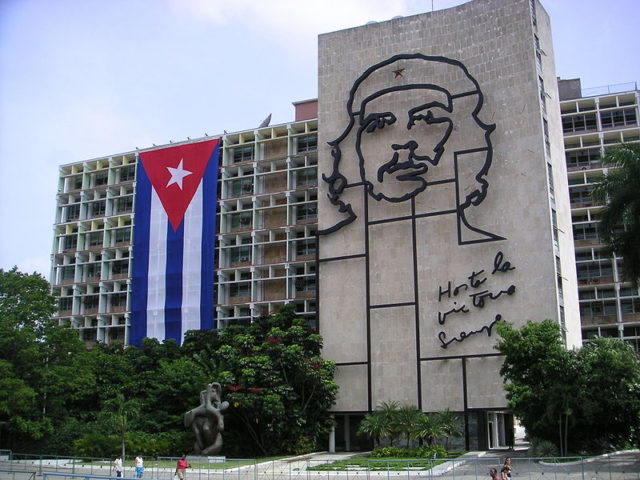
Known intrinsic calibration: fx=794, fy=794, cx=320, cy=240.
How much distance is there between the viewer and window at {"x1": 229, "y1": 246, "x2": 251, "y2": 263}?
8012cm

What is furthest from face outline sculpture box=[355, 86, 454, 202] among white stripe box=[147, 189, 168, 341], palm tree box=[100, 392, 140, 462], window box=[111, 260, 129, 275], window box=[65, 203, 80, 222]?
window box=[65, 203, 80, 222]

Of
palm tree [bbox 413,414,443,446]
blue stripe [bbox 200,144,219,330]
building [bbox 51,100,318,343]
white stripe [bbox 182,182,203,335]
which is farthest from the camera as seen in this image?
building [bbox 51,100,318,343]

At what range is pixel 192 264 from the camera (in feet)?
246

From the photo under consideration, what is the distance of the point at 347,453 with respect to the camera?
50719mm

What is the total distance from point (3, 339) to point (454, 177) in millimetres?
30085

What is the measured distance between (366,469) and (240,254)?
4630 centimetres

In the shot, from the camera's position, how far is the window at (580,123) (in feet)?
266

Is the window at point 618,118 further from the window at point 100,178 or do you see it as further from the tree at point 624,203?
the window at point 100,178

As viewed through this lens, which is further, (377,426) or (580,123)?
(580,123)

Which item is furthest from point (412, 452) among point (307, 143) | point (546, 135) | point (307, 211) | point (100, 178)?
point (100, 178)

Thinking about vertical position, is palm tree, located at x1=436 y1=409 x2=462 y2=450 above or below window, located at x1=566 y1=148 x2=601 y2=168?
below

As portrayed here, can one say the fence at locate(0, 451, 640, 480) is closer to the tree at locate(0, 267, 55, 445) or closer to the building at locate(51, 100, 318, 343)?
the tree at locate(0, 267, 55, 445)

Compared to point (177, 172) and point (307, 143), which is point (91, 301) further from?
point (307, 143)

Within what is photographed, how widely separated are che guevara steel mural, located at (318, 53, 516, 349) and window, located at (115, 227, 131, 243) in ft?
116
